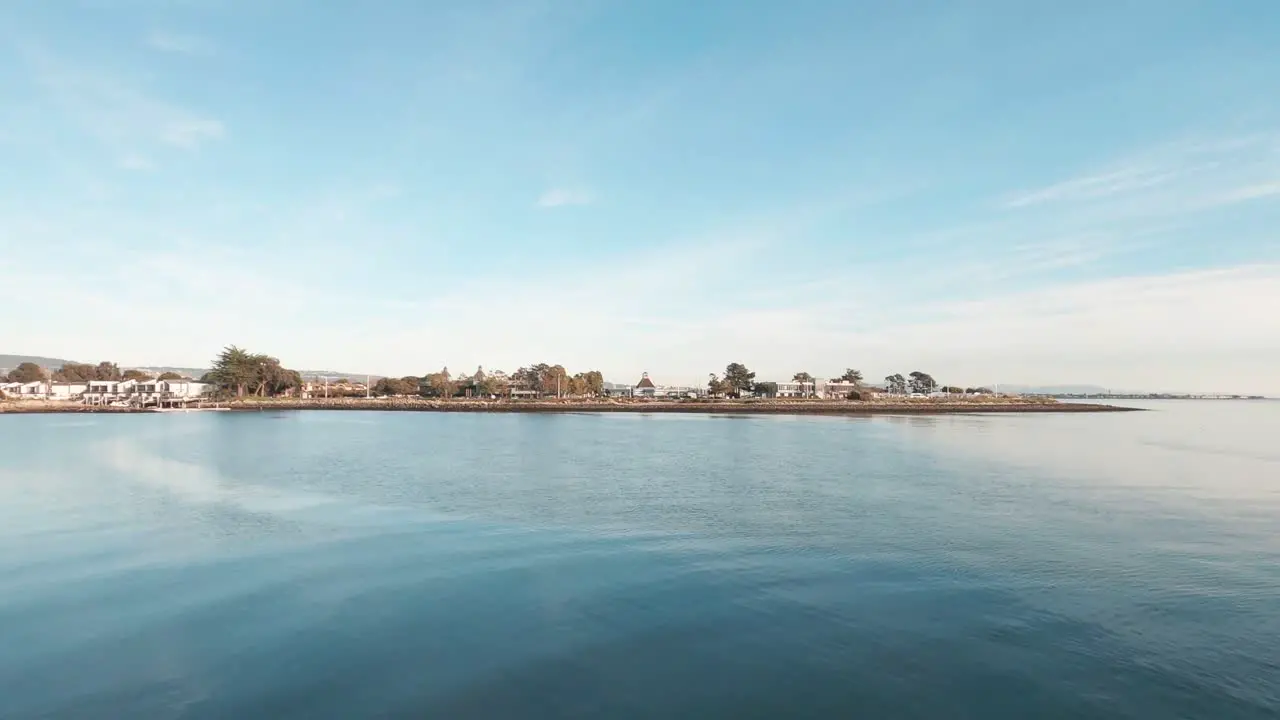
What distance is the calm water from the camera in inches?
248

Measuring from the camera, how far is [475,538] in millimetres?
12289

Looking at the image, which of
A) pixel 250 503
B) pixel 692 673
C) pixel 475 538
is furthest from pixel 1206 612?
pixel 250 503

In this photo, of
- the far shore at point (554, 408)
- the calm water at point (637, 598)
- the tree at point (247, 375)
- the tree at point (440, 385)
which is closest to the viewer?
the calm water at point (637, 598)

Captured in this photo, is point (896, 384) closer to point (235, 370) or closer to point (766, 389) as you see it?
point (766, 389)

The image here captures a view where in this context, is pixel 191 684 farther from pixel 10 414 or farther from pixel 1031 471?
pixel 10 414

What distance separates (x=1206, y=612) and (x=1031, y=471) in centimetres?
1580

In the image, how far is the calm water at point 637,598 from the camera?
6305mm

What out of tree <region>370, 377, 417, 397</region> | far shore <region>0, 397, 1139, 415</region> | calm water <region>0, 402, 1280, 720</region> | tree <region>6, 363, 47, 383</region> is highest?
tree <region>6, 363, 47, 383</region>

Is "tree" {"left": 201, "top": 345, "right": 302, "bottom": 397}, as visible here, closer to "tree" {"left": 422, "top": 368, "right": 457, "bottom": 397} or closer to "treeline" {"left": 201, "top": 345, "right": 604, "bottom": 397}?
"treeline" {"left": 201, "top": 345, "right": 604, "bottom": 397}

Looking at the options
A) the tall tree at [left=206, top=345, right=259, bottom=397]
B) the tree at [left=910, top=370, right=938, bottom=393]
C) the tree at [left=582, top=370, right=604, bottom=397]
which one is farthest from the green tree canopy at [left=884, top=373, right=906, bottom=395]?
the tall tree at [left=206, top=345, right=259, bottom=397]

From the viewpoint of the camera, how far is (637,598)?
897cm

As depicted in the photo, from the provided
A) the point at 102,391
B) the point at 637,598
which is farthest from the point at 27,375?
the point at 637,598

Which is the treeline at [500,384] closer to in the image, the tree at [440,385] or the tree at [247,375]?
the tree at [440,385]

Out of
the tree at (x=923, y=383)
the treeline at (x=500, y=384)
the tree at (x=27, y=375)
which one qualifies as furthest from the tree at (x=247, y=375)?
the tree at (x=923, y=383)
